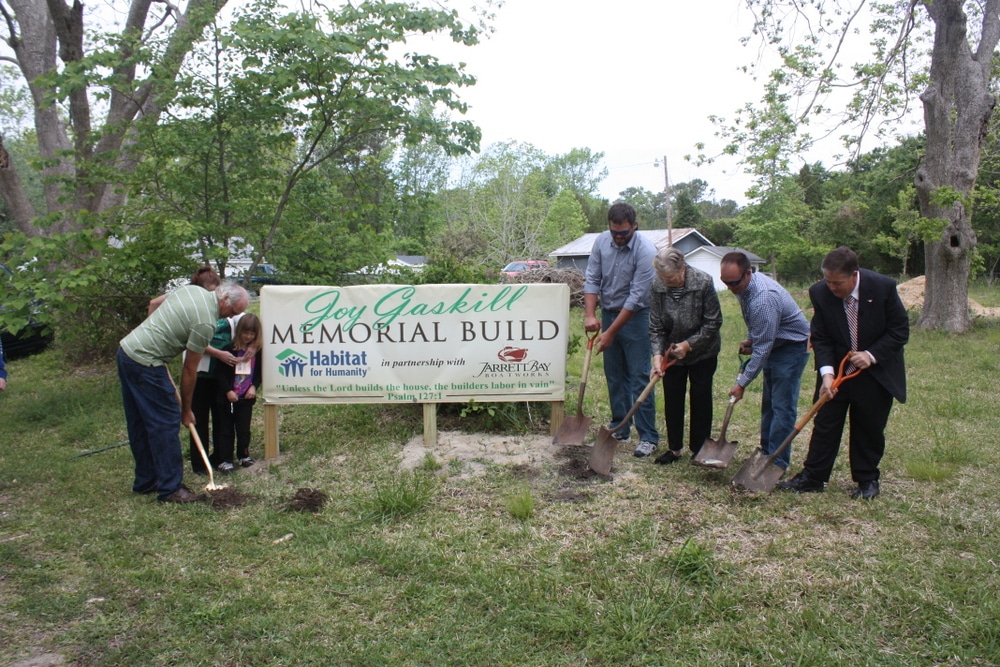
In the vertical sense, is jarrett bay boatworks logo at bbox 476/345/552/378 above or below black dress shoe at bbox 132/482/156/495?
above

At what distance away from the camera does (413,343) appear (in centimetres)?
582

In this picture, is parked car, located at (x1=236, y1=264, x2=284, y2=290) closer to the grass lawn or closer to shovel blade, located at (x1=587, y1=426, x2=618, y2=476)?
the grass lawn

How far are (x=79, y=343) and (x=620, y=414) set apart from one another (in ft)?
26.9

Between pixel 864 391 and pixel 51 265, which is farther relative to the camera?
pixel 51 265

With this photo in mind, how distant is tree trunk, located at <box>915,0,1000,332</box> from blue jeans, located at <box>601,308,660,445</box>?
914 cm

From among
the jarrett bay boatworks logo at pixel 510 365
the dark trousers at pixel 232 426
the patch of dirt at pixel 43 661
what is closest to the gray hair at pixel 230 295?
the dark trousers at pixel 232 426

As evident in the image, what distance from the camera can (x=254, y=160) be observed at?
26.2 feet

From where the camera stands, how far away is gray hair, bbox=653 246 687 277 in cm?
491

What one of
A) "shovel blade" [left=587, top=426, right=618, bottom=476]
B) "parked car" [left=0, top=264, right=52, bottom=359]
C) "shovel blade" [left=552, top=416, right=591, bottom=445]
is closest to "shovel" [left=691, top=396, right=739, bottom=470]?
"shovel blade" [left=587, top=426, right=618, bottom=476]

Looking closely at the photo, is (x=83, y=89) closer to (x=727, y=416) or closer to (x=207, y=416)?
(x=207, y=416)

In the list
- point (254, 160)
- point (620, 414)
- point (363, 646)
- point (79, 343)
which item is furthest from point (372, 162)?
point (363, 646)

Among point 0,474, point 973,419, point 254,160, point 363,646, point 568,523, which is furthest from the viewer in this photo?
point 254,160

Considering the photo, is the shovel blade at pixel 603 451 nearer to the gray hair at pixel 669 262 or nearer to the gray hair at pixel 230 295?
the gray hair at pixel 669 262

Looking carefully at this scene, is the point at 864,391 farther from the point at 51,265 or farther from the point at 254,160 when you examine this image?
the point at 51,265
